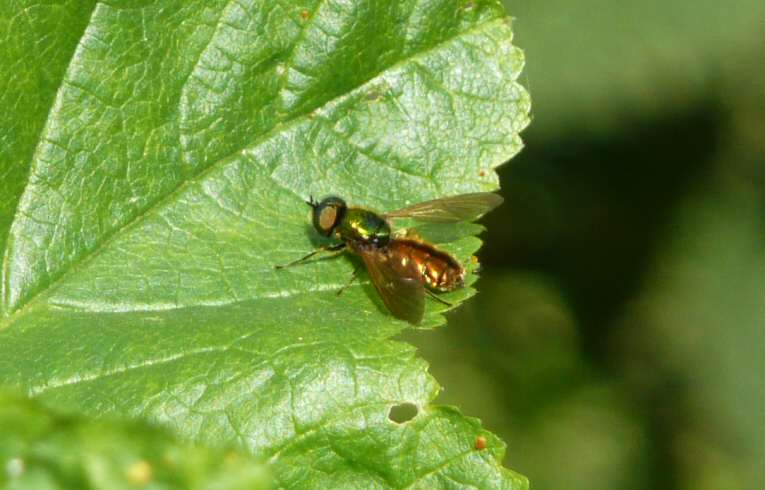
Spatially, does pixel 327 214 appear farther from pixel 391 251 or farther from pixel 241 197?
pixel 391 251

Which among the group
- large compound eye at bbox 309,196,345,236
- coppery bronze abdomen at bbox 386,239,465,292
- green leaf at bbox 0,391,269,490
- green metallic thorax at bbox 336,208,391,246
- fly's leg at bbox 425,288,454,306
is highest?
green leaf at bbox 0,391,269,490

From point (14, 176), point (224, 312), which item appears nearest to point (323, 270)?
point (224, 312)

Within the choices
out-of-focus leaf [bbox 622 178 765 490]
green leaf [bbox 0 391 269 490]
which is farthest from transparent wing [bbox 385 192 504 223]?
out-of-focus leaf [bbox 622 178 765 490]

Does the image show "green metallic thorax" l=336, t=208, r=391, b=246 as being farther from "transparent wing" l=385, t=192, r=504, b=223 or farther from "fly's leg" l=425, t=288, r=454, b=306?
"fly's leg" l=425, t=288, r=454, b=306

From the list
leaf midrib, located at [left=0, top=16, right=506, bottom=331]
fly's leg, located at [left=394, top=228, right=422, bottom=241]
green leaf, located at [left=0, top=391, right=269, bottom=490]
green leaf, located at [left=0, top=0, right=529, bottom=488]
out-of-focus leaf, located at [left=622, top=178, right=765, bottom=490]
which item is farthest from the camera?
out-of-focus leaf, located at [left=622, top=178, right=765, bottom=490]

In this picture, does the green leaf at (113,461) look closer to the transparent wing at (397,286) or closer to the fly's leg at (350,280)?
the transparent wing at (397,286)

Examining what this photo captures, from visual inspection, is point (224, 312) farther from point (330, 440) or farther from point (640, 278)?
point (640, 278)

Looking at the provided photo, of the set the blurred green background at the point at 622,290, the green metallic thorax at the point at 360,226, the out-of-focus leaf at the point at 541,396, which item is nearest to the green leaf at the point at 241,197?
the green metallic thorax at the point at 360,226
